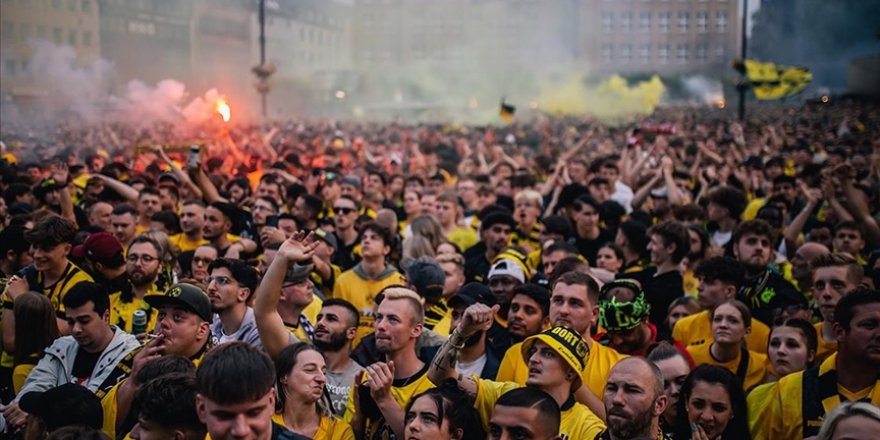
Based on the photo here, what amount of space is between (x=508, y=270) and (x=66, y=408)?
337 cm

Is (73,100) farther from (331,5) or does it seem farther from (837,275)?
(331,5)

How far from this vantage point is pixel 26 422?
4.16m

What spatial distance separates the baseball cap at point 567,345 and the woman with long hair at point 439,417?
487 mm

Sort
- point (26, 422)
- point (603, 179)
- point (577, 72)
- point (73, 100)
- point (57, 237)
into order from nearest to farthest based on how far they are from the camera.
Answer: point (26, 422)
point (57, 237)
point (603, 179)
point (73, 100)
point (577, 72)

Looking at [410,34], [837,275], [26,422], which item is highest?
[410,34]

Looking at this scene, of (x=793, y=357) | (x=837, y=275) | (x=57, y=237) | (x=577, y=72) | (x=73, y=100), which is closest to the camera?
(x=793, y=357)

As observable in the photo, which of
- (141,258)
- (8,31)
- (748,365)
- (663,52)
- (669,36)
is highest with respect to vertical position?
(669,36)

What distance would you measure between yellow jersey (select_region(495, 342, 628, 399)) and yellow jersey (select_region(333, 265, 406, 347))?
2.02 m

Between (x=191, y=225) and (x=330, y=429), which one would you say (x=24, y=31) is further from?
(x=330, y=429)

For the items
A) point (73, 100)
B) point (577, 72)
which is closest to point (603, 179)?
point (73, 100)

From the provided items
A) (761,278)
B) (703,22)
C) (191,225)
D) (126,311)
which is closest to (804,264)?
(761,278)

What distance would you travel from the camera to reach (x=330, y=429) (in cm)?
429

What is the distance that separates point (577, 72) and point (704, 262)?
5107cm

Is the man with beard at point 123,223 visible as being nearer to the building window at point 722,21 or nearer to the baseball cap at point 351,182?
the baseball cap at point 351,182
